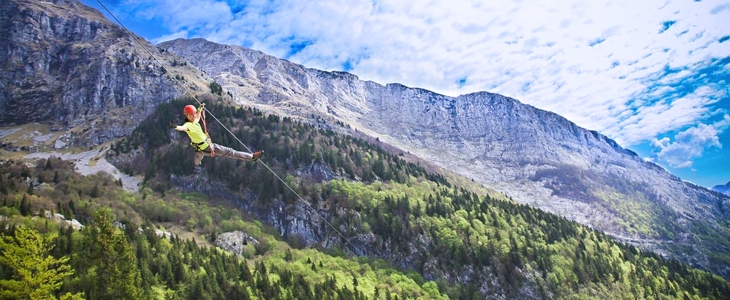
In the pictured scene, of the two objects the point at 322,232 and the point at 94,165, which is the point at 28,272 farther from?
the point at 94,165

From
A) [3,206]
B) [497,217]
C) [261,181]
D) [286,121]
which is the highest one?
[286,121]

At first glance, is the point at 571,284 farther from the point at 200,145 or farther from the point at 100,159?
the point at 100,159

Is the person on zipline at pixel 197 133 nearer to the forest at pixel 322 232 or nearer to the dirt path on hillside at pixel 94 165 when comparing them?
the forest at pixel 322 232

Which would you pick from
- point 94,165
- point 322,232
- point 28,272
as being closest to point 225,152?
point 28,272

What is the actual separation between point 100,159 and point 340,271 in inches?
4540

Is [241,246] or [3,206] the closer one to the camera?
[3,206]

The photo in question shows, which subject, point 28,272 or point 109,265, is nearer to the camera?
point 28,272

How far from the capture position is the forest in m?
74.1

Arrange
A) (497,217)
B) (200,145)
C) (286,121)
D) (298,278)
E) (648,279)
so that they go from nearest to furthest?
(200,145), (298,278), (648,279), (497,217), (286,121)

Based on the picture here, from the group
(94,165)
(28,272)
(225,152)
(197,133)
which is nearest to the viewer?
(197,133)

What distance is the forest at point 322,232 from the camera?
74.1m

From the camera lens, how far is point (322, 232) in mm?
122125

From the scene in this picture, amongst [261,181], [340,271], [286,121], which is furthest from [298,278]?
[286,121]

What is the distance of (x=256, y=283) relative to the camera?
74500 mm
